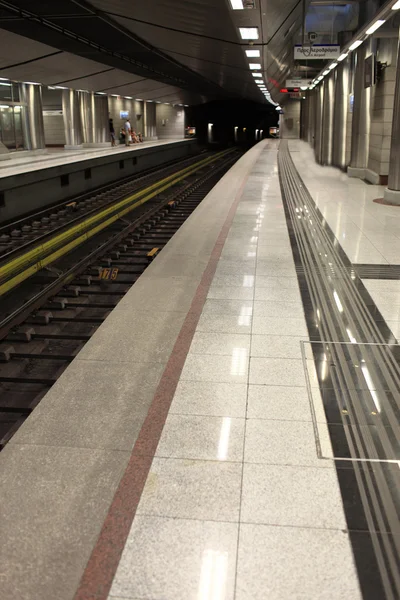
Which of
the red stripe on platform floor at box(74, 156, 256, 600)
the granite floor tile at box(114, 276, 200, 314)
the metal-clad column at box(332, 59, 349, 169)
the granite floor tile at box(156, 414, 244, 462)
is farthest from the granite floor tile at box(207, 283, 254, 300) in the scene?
the metal-clad column at box(332, 59, 349, 169)

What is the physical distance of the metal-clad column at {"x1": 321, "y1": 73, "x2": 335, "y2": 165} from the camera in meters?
22.5

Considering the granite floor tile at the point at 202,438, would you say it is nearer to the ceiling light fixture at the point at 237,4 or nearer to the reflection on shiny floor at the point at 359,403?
the reflection on shiny floor at the point at 359,403

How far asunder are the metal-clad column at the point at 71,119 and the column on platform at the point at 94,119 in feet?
3.71

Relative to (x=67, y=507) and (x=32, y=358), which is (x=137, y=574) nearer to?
(x=67, y=507)

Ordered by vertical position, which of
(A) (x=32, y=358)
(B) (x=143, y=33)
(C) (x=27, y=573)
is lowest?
(A) (x=32, y=358)

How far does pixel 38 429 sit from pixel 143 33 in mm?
14575

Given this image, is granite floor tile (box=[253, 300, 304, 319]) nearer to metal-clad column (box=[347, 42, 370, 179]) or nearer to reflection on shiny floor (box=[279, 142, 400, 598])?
reflection on shiny floor (box=[279, 142, 400, 598])

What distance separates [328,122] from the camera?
2323cm

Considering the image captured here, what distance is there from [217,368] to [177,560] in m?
1.79

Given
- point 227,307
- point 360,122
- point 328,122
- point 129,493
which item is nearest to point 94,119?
point 328,122

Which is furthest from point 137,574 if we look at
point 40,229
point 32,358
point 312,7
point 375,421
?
point 312,7

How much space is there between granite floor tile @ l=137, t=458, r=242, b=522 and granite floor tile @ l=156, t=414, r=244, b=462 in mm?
65

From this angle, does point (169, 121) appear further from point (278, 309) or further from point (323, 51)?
point (278, 309)

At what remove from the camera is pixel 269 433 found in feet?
9.90
